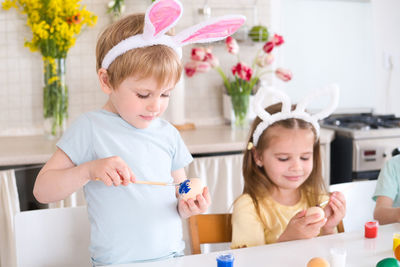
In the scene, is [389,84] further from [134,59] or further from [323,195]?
[134,59]

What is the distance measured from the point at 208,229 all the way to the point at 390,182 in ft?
2.24

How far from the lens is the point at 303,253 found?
112 cm

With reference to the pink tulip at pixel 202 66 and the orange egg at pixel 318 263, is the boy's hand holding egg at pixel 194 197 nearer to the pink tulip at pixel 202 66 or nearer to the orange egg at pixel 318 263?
the orange egg at pixel 318 263

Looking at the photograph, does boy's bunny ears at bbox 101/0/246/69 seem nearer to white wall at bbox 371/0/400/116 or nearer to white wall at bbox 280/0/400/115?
white wall at bbox 280/0/400/115

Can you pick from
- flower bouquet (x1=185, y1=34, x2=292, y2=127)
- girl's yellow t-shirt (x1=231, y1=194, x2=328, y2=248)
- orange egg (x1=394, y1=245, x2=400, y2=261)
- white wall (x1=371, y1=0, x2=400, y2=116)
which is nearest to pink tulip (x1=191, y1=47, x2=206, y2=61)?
flower bouquet (x1=185, y1=34, x2=292, y2=127)

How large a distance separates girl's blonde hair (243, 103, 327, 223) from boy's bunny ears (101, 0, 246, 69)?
52 centimetres

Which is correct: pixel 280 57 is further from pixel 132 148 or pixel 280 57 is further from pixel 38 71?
pixel 132 148

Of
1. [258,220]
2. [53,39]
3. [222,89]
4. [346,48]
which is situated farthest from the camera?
[346,48]

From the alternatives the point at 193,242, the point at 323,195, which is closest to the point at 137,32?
the point at 193,242

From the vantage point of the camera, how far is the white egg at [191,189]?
3.84ft

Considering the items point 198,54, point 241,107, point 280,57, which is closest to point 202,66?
point 198,54

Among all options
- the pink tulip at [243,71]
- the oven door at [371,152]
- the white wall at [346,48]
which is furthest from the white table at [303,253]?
the white wall at [346,48]

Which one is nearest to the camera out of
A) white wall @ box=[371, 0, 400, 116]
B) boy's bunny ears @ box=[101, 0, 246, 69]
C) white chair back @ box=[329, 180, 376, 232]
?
boy's bunny ears @ box=[101, 0, 246, 69]

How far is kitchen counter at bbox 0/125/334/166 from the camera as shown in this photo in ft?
6.84
